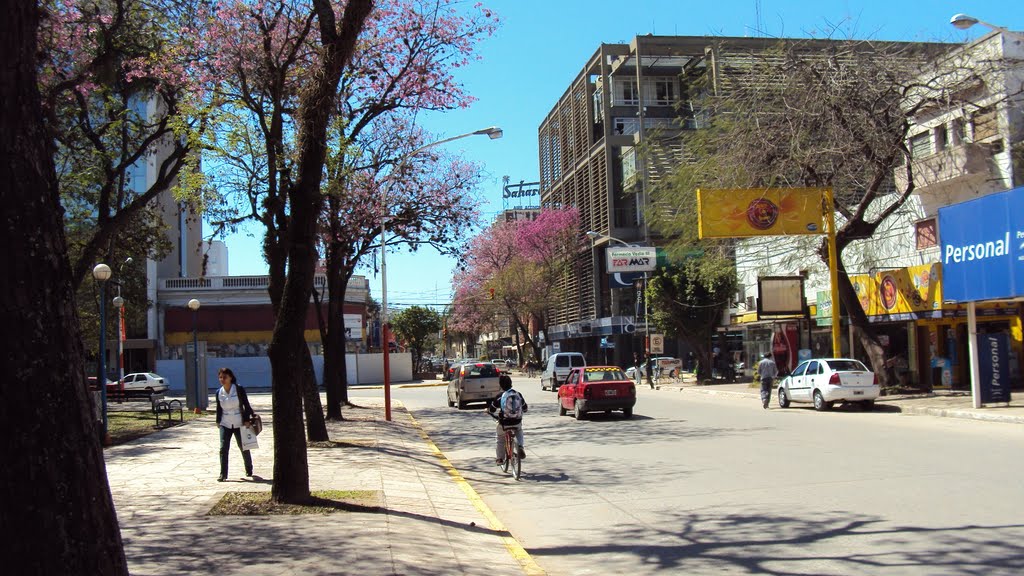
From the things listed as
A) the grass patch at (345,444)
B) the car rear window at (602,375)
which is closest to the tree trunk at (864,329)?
the car rear window at (602,375)

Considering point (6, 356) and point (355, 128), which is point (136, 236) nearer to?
point (355, 128)

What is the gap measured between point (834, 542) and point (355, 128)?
568 inches

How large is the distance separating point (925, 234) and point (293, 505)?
919 inches

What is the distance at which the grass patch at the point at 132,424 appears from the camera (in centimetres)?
1821

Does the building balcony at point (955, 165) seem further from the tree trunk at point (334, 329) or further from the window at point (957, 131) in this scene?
the tree trunk at point (334, 329)

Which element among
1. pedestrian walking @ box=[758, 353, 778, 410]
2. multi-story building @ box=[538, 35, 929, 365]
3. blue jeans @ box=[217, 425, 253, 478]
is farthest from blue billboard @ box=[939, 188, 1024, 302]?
multi-story building @ box=[538, 35, 929, 365]

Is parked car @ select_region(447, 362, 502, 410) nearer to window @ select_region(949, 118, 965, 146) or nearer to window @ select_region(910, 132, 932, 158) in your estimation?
window @ select_region(910, 132, 932, 158)

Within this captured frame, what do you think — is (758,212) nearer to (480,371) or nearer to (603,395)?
(603,395)

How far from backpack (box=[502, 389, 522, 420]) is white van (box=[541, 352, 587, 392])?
26214 millimetres

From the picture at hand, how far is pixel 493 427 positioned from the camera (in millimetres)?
21828

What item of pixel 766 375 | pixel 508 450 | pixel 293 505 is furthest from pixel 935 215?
pixel 293 505

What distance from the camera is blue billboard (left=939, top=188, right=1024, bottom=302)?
725 inches

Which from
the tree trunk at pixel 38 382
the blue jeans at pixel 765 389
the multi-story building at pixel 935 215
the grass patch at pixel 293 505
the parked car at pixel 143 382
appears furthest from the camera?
the parked car at pixel 143 382

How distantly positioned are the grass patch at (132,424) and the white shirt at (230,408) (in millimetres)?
6662
